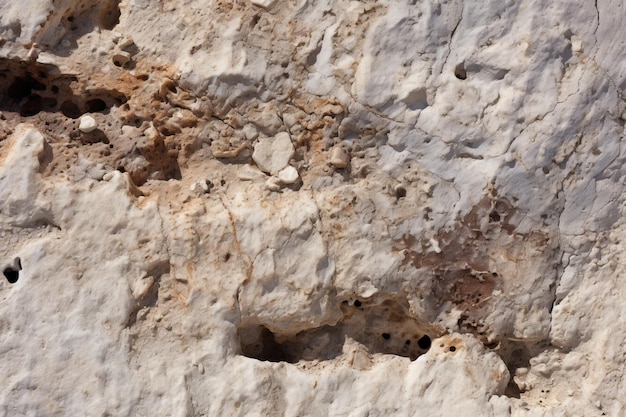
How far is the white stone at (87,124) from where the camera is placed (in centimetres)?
213

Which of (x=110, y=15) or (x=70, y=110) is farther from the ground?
(x=110, y=15)

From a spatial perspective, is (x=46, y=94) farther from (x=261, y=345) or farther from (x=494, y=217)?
(x=494, y=217)

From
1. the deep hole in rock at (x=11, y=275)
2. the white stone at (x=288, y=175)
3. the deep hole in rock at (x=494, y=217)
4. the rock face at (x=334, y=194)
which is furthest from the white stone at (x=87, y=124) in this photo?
the deep hole in rock at (x=494, y=217)

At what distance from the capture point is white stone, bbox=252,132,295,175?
85.7 inches

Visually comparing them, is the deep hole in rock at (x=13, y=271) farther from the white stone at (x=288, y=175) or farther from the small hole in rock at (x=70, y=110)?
the white stone at (x=288, y=175)

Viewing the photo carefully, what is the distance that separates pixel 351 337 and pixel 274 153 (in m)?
0.65

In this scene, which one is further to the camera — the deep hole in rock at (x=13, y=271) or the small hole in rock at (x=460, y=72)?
the small hole in rock at (x=460, y=72)

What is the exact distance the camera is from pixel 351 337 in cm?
216

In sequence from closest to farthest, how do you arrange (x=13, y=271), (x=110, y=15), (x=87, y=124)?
(x=13, y=271) < (x=87, y=124) < (x=110, y=15)

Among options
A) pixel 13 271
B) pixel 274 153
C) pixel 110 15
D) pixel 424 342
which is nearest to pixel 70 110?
pixel 110 15

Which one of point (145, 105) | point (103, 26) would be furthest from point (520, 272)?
point (103, 26)

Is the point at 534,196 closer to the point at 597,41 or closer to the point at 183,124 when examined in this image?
the point at 597,41

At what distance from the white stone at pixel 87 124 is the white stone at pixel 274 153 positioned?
52 centimetres

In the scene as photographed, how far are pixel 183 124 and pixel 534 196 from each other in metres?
1.17
